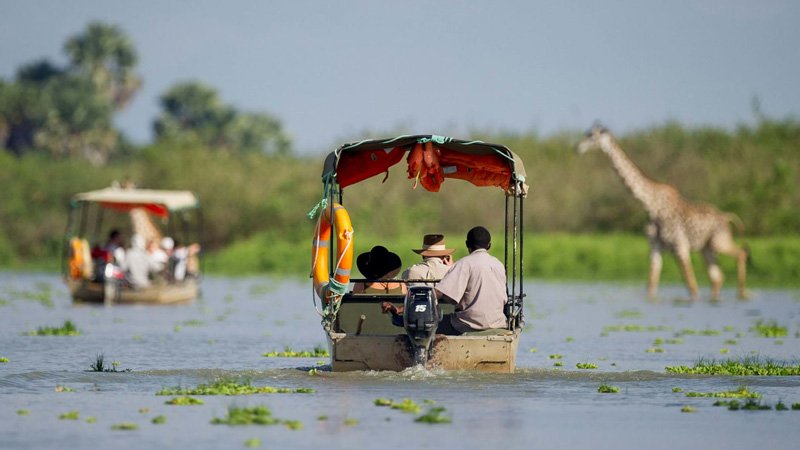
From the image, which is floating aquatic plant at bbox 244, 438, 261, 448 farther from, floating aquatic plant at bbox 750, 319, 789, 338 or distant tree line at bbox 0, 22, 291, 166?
distant tree line at bbox 0, 22, 291, 166

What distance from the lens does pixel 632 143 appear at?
5538 cm

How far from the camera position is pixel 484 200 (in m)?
52.4

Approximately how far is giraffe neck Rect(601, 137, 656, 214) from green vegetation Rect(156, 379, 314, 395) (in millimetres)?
21291

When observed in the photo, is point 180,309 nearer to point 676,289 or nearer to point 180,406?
point 676,289

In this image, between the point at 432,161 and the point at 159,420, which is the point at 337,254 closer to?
the point at 432,161

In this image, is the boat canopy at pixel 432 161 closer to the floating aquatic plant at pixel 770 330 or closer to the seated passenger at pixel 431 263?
the seated passenger at pixel 431 263

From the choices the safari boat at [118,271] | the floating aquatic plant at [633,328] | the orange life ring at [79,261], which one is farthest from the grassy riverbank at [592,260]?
the floating aquatic plant at [633,328]

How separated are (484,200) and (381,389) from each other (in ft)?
120

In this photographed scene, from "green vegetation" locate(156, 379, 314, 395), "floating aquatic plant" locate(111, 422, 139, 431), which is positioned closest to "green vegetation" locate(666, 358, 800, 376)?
"green vegetation" locate(156, 379, 314, 395)

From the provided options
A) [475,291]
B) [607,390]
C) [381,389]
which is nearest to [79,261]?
[475,291]

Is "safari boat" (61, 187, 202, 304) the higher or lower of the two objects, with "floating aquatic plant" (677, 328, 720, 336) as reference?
higher

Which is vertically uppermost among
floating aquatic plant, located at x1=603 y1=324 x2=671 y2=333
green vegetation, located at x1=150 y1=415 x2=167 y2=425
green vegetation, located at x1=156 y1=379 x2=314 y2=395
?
floating aquatic plant, located at x1=603 y1=324 x2=671 y2=333

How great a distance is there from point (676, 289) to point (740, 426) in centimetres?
2741

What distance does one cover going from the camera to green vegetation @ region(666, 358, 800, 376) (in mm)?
17922
